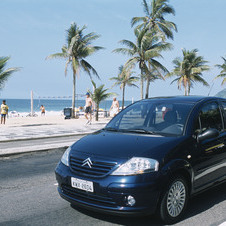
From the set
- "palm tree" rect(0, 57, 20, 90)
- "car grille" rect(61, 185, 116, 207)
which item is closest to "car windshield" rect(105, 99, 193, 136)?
"car grille" rect(61, 185, 116, 207)

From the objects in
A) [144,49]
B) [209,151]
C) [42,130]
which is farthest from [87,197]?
[144,49]

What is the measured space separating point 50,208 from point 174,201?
5.70ft

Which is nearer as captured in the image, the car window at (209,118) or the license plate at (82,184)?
the license plate at (82,184)

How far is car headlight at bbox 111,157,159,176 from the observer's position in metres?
3.49

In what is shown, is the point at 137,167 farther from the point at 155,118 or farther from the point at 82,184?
the point at 155,118

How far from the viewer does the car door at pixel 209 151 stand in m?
4.13

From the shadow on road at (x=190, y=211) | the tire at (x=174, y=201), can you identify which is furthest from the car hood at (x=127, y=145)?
the shadow on road at (x=190, y=211)

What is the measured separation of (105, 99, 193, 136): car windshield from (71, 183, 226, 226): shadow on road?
3.61 ft

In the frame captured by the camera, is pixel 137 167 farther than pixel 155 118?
No

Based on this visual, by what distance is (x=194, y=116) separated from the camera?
14.5ft

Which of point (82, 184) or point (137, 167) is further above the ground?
point (137, 167)

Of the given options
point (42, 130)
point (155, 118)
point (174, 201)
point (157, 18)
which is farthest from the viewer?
point (157, 18)

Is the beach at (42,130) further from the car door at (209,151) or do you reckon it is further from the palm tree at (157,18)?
the palm tree at (157,18)

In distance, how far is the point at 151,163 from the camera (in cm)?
355
